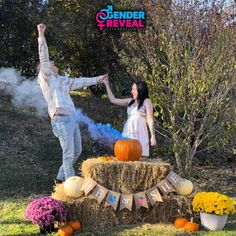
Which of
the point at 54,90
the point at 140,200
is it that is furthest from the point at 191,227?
the point at 54,90

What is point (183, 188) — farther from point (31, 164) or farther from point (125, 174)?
point (31, 164)

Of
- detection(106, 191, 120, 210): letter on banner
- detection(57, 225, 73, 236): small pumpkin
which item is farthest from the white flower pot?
detection(57, 225, 73, 236): small pumpkin

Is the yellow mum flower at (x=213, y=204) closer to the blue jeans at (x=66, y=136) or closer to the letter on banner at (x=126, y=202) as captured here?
the letter on banner at (x=126, y=202)

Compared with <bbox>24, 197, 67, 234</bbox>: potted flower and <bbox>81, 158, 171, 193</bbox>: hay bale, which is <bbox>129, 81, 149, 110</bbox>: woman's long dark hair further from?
<bbox>24, 197, 67, 234</bbox>: potted flower

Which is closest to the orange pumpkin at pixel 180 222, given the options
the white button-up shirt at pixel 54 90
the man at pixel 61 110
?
the man at pixel 61 110

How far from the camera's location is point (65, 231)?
4914mm

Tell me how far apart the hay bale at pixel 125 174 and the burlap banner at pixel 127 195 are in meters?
0.07

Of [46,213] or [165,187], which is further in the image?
[165,187]

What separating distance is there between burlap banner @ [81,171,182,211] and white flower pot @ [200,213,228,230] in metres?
0.50

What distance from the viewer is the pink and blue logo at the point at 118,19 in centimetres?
1023

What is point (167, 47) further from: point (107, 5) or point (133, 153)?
point (107, 5)

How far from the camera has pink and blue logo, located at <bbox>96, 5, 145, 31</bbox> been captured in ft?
33.6

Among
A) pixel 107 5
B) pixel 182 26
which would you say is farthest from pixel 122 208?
pixel 107 5

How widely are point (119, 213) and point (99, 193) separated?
37 cm
